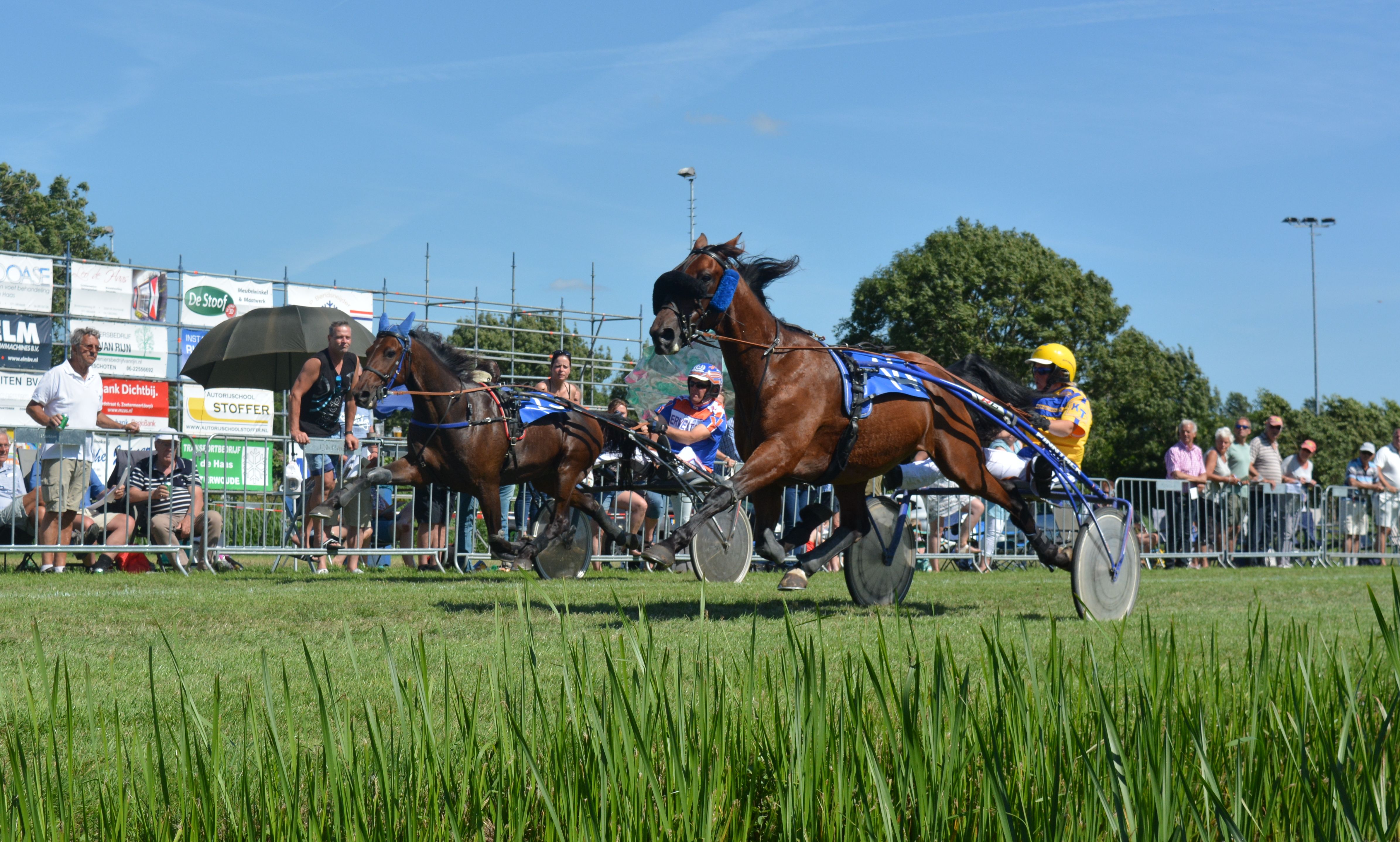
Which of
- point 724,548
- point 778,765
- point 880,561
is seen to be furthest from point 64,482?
point 778,765

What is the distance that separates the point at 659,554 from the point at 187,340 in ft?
76.1

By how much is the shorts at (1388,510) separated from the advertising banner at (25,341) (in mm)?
24402

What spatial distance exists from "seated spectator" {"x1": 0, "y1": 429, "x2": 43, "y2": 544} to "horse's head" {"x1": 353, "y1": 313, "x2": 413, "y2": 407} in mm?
3736

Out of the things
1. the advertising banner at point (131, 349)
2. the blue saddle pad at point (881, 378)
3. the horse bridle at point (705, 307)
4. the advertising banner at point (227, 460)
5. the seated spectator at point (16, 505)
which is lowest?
the seated spectator at point (16, 505)

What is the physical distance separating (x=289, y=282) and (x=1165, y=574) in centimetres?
2025

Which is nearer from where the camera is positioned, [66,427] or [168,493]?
[66,427]

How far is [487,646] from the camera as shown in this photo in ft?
18.4

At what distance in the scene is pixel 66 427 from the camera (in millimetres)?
11867

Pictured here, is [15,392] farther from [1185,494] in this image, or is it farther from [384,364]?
[1185,494]

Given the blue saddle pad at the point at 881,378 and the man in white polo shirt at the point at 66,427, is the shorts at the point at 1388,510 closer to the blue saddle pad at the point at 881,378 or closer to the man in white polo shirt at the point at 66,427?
the blue saddle pad at the point at 881,378

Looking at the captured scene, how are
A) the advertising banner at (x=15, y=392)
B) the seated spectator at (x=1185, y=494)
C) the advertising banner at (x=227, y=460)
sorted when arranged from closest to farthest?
the advertising banner at (x=227, y=460)
the seated spectator at (x=1185, y=494)
the advertising banner at (x=15, y=392)

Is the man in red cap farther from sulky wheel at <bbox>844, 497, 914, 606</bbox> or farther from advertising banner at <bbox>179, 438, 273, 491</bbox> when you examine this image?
advertising banner at <bbox>179, 438, 273, 491</bbox>

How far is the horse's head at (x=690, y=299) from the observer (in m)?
7.14

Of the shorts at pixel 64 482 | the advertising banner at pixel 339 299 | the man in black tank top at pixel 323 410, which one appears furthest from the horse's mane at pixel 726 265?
the advertising banner at pixel 339 299
